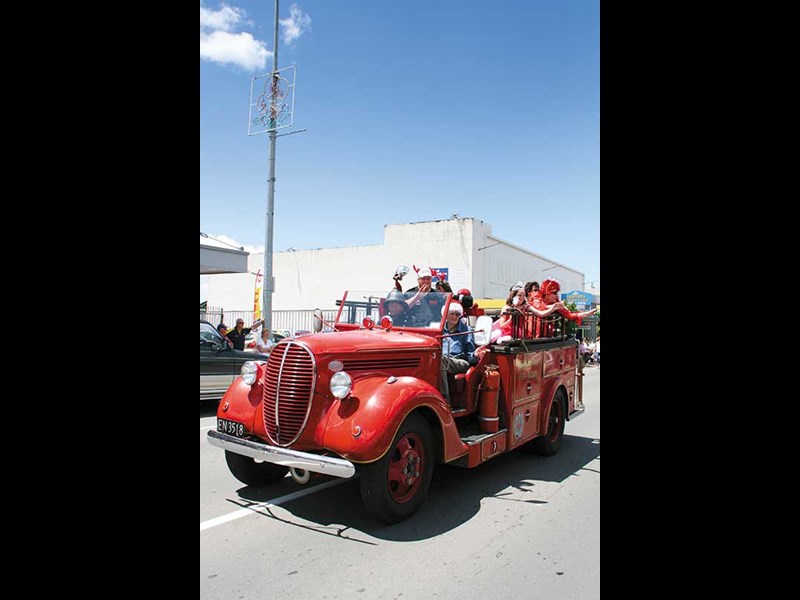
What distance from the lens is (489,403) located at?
221 inches

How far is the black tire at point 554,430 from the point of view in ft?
21.8

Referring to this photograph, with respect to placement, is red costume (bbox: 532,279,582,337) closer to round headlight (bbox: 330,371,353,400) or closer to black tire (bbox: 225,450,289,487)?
round headlight (bbox: 330,371,353,400)

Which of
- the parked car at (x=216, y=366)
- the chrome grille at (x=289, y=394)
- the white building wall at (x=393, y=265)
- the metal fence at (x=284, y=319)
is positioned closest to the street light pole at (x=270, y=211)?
the parked car at (x=216, y=366)

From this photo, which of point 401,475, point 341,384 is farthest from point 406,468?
point 341,384

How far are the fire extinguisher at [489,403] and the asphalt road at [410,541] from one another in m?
0.57

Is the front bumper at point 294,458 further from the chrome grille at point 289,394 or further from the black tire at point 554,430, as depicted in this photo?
the black tire at point 554,430

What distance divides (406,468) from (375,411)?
0.62 metres

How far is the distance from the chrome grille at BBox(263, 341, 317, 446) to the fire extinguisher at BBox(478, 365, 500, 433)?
202 cm

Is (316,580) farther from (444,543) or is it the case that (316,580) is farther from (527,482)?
(527,482)

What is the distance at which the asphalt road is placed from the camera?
3.28 m
